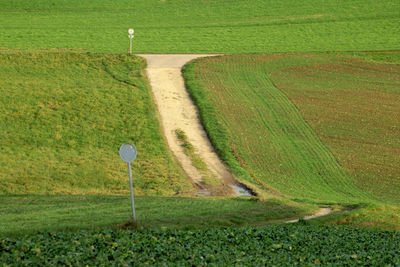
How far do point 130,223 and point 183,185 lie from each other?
44.5ft

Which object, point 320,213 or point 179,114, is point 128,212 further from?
point 179,114

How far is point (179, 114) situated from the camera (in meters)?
48.6

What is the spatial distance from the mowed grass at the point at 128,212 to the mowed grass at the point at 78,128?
3.85 meters

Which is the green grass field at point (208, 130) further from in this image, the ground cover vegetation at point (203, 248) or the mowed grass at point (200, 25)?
the mowed grass at point (200, 25)

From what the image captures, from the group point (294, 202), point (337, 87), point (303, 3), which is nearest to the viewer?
point (294, 202)

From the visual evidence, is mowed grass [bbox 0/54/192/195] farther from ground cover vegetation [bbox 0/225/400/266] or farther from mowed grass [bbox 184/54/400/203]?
ground cover vegetation [bbox 0/225/400/266]

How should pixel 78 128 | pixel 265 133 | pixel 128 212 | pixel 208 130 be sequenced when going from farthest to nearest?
pixel 208 130 → pixel 265 133 → pixel 78 128 → pixel 128 212

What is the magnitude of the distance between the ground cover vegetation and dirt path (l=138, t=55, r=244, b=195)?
1370 cm

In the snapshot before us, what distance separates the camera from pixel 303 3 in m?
92.9

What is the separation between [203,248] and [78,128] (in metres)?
27.1

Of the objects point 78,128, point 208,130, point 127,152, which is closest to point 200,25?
point 208,130

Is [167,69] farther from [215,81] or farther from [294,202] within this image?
[294,202]

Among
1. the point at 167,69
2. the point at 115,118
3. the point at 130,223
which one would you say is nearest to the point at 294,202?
the point at 130,223

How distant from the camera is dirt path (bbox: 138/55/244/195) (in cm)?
3821
